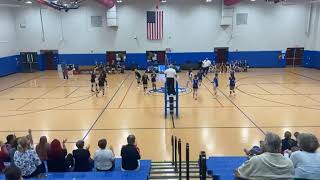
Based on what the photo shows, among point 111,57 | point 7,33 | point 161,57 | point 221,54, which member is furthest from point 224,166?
point 7,33

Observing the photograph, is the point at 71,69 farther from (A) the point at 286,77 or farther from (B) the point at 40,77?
(A) the point at 286,77

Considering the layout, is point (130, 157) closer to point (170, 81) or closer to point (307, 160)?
point (307, 160)

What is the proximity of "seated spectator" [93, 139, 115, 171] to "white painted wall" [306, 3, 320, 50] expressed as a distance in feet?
89.9

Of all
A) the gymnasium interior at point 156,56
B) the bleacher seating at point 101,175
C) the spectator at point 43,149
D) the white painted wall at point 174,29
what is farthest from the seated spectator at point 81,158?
the white painted wall at point 174,29

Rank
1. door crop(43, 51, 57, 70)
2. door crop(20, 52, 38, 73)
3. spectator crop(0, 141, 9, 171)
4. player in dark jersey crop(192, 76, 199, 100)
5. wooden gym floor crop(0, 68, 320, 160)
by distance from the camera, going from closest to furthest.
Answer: spectator crop(0, 141, 9, 171), wooden gym floor crop(0, 68, 320, 160), player in dark jersey crop(192, 76, 199, 100), door crop(20, 52, 38, 73), door crop(43, 51, 57, 70)

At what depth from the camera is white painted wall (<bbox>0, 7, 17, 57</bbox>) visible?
26750mm

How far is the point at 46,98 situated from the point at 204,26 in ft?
57.7

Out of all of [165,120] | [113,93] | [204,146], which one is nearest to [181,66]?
[113,93]

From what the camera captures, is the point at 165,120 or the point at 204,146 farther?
the point at 165,120

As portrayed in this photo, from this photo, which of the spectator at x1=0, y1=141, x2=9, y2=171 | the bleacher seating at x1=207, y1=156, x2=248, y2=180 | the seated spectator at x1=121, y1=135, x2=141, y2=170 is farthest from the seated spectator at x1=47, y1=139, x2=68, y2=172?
the bleacher seating at x1=207, y1=156, x2=248, y2=180

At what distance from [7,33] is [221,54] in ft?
68.6

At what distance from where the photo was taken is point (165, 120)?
42.5ft

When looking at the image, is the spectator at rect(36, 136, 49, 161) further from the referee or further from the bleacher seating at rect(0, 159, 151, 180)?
the referee

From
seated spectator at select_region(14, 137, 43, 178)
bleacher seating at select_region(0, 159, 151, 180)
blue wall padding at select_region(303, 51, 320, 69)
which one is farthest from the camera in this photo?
blue wall padding at select_region(303, 51, 320, 69)
